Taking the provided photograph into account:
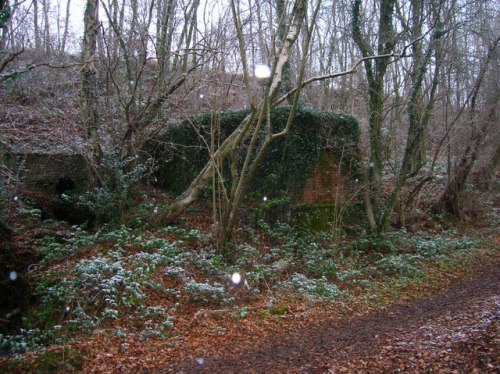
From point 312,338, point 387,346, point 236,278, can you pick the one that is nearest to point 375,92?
point 236,278

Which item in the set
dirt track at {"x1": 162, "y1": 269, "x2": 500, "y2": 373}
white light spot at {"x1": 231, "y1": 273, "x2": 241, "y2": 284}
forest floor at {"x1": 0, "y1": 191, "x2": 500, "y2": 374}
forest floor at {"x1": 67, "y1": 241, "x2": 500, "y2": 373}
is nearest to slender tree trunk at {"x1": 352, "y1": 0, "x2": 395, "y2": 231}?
forest floor at {"x1": 0, "y1": 191, "x2": 500, "y2": 374}

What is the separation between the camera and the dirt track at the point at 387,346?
14.7ft

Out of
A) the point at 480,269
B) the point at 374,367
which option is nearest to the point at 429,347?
the point at 374,367

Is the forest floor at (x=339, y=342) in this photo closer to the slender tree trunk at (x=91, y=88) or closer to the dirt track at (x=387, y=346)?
the dirt track at (x=387, y=346)

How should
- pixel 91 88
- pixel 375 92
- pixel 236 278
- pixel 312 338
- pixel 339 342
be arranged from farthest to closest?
1. pixel 375 92
2. pixel 91 88
3. pixel 236 278
4. pixel 312 338
5. pixel 339 342

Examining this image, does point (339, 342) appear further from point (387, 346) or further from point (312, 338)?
point (387, 346)

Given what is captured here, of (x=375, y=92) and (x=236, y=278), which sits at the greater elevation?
(x=375, y=92)

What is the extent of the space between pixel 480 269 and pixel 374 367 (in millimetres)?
5908

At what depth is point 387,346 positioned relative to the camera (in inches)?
203

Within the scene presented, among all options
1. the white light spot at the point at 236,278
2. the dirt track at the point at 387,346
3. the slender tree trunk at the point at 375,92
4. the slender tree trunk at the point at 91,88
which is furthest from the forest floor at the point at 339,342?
the slender tree trunk at the point at 91,88

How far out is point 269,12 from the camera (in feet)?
37.9

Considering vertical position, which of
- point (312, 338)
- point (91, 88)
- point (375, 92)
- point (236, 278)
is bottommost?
point (312, 338)

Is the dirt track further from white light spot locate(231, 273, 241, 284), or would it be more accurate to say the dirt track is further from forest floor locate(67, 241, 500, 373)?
white light spot locate(231, 273, 241, 284)

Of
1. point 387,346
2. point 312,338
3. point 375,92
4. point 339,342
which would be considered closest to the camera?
point 387,346
